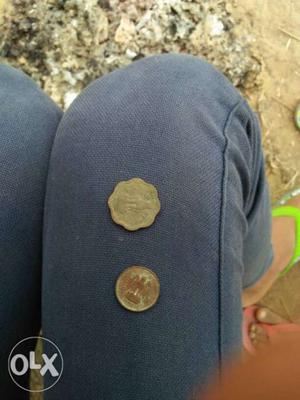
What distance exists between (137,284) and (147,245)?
2.1 inches

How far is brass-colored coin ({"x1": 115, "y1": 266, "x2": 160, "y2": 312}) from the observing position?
62cm

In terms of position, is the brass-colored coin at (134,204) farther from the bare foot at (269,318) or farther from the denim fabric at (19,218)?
the bare foot at (269,318)

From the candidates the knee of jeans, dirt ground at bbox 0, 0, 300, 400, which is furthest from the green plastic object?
the knee of jeans

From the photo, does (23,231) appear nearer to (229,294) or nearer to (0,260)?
(0,260)

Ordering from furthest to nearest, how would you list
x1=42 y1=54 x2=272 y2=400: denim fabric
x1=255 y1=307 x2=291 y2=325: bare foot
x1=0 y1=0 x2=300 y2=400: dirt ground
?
x1=255 y1=307 x2=291 y2=325: bare foot
x1=0 y1=0 x2=300 y2=400: dirt ground
x1=42 y1=54 x2=272 y2=400: denim fabric

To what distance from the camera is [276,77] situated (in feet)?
4.60

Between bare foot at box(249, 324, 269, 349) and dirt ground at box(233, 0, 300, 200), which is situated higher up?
dirt ground at box(233, 0, 300, 200)

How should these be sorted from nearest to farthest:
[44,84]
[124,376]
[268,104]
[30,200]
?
[124,376] < [30,200] < [44,84] < [268,104]

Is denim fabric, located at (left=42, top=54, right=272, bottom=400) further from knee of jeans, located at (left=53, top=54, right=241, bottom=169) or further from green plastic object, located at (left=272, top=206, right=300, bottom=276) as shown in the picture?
green plastic object, located at (left=272, top=206, right=300, bottom=276)

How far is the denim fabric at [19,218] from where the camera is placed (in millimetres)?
693

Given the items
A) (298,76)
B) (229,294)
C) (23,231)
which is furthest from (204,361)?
(298,76)

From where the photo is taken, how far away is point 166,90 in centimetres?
69

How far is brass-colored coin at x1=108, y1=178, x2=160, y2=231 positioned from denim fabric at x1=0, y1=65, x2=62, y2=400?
0.15 meters

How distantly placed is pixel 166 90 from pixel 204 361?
0.39 meters
